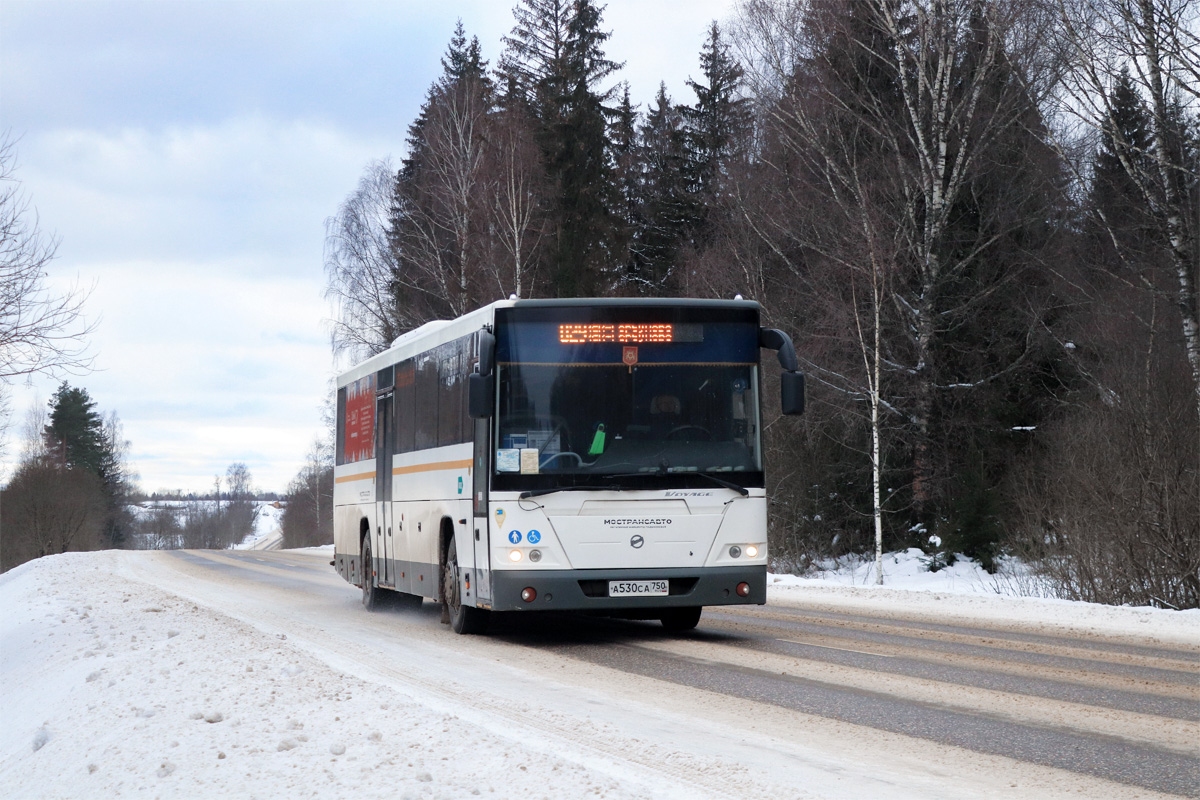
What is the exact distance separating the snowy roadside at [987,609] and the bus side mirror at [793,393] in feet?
13.0

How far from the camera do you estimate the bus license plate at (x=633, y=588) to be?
12031 mm

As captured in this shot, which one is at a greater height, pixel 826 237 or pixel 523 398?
pixel 826 237

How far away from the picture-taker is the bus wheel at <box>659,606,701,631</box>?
13875mm

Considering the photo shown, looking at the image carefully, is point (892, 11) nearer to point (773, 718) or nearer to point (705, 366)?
point (705, 366)

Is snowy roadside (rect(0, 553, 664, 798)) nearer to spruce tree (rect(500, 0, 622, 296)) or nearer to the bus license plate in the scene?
the bus license plate

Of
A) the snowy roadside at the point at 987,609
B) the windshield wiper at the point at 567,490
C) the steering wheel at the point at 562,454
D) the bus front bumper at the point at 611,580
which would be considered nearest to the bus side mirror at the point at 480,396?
the steering wheel at the point at 562,454

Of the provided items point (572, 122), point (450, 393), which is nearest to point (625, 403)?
point (450, 393)

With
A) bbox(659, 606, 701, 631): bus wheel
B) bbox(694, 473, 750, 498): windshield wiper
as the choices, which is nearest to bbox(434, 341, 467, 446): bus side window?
bbox(694, 473, 750, 498): windshield wiper

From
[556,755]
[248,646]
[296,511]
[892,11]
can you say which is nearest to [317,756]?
[556,755]

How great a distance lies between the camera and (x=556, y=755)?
643cm

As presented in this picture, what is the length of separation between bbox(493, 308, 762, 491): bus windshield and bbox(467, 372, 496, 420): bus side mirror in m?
0.24

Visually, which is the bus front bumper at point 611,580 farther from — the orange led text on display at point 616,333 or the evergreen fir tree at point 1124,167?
the evergreen fir tree at point 1124,167

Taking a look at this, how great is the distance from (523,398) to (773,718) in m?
5.05

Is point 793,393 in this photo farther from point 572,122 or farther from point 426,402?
point 572,122
